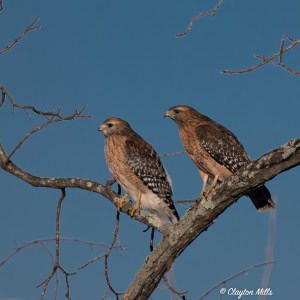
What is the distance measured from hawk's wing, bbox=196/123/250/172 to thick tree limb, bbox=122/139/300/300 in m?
2.13

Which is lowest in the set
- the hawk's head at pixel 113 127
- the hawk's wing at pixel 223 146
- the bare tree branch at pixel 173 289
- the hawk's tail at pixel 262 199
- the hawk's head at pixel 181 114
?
the bare tree branch at pixel 173 289

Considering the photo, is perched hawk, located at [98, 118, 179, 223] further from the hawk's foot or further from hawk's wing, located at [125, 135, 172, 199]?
the hawk's foot

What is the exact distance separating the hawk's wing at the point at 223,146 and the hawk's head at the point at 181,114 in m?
0.28

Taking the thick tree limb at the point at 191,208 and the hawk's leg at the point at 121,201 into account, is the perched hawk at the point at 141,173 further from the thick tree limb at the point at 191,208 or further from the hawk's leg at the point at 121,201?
the thick tree limb at the point at 191,208

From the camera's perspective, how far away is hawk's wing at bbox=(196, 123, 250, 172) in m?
7.75

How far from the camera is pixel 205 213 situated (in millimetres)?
5496

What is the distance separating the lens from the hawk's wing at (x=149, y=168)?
8047 millimetres

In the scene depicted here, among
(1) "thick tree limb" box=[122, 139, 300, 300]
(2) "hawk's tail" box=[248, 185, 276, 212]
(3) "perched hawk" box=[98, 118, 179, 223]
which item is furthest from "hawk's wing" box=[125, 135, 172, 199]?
(1) "thick tree limb" box=[122, 139, 300, 300]

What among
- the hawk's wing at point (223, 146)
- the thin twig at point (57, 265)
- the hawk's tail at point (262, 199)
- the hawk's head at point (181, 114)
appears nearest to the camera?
the thin twig at point (57, 265)

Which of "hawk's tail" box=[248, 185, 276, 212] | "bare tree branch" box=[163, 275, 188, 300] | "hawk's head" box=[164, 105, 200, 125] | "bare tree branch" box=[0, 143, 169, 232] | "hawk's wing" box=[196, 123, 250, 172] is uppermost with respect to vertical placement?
"hawk's head" box=[164, 105, 200, 125]

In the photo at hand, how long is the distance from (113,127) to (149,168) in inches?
33.9

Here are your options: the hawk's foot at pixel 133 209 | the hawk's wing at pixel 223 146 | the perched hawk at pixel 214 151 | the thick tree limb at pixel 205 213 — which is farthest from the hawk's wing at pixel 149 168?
the thick tree limb at pixel 205 213

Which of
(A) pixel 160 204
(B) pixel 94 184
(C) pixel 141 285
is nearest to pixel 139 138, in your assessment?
(A) pixel 160 204

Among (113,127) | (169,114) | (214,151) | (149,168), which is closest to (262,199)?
(214,151)
